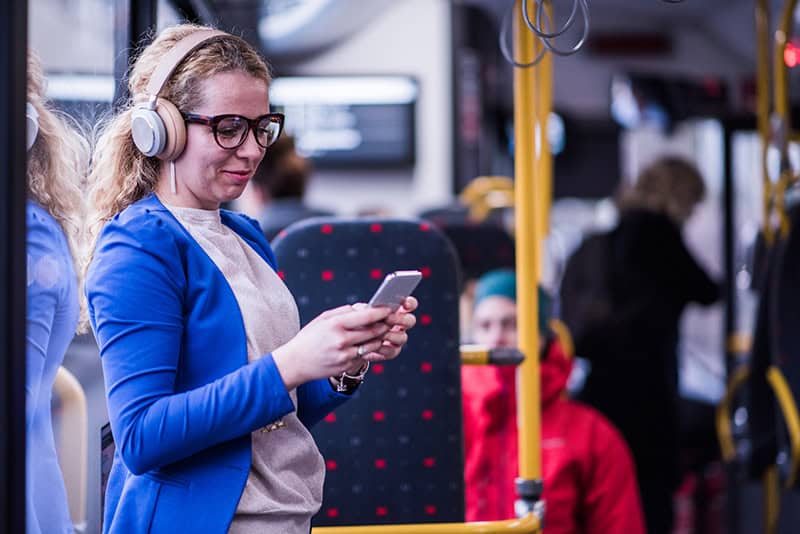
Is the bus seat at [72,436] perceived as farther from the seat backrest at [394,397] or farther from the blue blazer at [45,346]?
the seat backrest at [394,397]

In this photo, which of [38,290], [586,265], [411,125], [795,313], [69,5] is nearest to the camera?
[38,290]

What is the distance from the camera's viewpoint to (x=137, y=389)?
4.28 ft

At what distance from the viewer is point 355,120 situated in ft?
29.1

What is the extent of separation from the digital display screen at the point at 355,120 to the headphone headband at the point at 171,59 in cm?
724

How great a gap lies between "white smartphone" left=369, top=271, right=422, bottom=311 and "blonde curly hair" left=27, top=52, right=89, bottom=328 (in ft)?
1.43

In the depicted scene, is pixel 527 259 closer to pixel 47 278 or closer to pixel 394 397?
pixel 394 397

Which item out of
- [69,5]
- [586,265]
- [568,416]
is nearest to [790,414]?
[568,416]

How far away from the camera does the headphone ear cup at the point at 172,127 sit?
54.7 inches

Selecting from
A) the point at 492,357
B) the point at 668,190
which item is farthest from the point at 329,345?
the point at 668,190

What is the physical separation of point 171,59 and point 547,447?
184 cm

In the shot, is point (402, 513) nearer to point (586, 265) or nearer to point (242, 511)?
point (242, 511)

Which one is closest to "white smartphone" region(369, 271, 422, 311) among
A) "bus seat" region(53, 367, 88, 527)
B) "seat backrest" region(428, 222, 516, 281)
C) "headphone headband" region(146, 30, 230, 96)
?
"headphone headband" region(146, 30, 230, 96)

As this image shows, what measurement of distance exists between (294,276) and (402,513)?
485 millimetres

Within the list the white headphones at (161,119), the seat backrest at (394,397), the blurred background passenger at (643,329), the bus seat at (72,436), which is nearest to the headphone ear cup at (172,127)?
the white headphones at (161,119)
